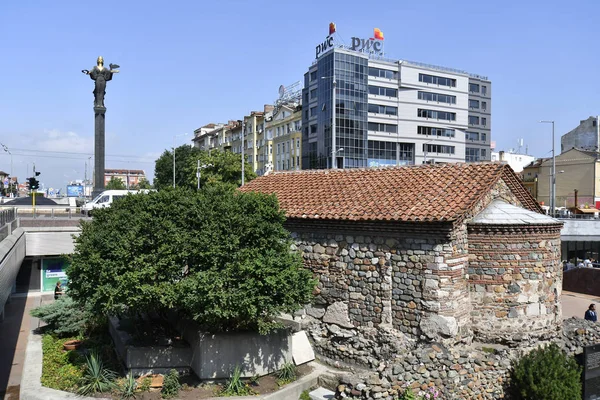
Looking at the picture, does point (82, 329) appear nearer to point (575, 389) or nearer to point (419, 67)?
point (575, 389)

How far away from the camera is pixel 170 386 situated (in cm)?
1150

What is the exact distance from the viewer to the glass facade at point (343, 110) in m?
53.8

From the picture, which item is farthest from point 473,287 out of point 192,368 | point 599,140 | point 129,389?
point 599,140

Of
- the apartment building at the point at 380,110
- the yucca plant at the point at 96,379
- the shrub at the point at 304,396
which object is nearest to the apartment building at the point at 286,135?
the apartment building at the point at 380,110

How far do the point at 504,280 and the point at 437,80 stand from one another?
5369 centimetres

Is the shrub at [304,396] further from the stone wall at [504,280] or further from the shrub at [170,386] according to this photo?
the stone wall at [504,280]

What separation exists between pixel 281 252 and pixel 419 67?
175ft

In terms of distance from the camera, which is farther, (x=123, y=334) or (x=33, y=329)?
(x=33, y=329)

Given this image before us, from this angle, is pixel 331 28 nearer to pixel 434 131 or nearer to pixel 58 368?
pixel 434 131

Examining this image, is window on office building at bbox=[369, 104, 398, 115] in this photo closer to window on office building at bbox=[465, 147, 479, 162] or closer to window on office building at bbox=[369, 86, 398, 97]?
window on office building at bbox=[369, 86, 398, 97]

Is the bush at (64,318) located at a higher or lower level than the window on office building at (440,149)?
lower

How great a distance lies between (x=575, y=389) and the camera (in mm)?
11414

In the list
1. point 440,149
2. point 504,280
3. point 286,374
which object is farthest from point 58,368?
point 440,149

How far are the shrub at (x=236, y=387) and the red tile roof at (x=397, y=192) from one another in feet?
16.1
